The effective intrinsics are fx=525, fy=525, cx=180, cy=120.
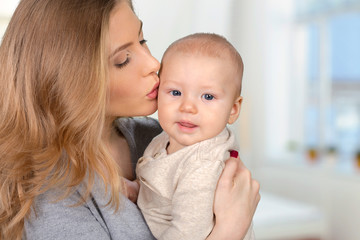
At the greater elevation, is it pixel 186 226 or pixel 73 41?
pixel 73 41

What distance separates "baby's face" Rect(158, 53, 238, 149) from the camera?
1371mm

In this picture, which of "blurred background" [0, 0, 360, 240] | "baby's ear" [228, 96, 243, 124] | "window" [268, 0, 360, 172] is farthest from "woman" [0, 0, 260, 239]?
"window" [268, 0, 360, 172]

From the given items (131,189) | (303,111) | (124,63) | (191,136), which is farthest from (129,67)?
(303,111)

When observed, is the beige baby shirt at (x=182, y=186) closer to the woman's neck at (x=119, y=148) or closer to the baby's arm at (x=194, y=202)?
the baby's arm at (x=194, y=202)

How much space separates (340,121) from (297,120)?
0.46 m

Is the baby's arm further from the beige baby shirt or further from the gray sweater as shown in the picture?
the gray sweater

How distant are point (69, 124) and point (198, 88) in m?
0.35

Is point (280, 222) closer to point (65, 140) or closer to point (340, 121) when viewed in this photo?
point (340, 121)

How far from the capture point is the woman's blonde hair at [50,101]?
4.37 feet

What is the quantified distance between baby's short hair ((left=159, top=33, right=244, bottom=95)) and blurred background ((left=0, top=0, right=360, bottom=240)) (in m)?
2.35

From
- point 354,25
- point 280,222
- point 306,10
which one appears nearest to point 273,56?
point 306,10

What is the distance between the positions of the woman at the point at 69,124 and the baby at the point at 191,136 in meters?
0.05

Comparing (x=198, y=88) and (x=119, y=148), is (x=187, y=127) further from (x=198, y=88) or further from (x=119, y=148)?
(x=119, y=148)

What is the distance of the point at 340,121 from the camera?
15.2 ft
